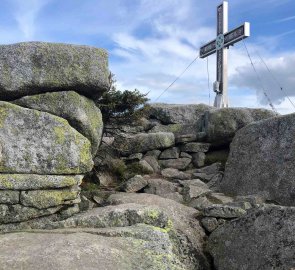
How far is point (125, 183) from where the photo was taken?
16531mm

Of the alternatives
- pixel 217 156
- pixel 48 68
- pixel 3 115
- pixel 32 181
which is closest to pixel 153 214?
pixel 32 181

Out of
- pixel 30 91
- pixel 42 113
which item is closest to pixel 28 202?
pixel 42 113

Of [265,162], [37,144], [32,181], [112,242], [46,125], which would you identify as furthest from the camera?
[265,162]

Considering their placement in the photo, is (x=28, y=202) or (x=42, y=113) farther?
(x=42, y=113)

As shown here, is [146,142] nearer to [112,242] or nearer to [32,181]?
[32,181]

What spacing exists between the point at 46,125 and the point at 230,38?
2070 centimetres

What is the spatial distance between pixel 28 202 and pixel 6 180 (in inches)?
33.5

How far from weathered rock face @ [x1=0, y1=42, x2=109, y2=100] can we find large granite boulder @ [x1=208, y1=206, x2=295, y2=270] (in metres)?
6.09

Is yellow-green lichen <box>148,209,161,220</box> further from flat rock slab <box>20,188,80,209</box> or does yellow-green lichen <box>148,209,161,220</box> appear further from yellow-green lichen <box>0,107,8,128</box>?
yellow-green lichen <box>0,107,8,128</box>

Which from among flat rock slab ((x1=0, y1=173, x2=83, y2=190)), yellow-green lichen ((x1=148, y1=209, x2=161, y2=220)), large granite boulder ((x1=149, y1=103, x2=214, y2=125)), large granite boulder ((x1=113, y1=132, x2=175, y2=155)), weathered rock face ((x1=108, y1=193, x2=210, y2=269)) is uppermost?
large granite boulder ((x1=149, y1=103, x2=214, y2=125))

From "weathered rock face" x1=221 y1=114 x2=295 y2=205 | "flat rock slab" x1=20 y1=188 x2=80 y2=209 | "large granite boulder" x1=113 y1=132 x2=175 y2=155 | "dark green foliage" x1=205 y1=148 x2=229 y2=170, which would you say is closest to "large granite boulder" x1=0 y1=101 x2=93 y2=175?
"flat rock slab" x1=20 y1=188 x2=80 y2=209

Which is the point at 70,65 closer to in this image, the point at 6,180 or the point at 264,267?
the point at 6,180

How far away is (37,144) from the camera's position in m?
12.2

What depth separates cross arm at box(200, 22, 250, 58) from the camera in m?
28.6
